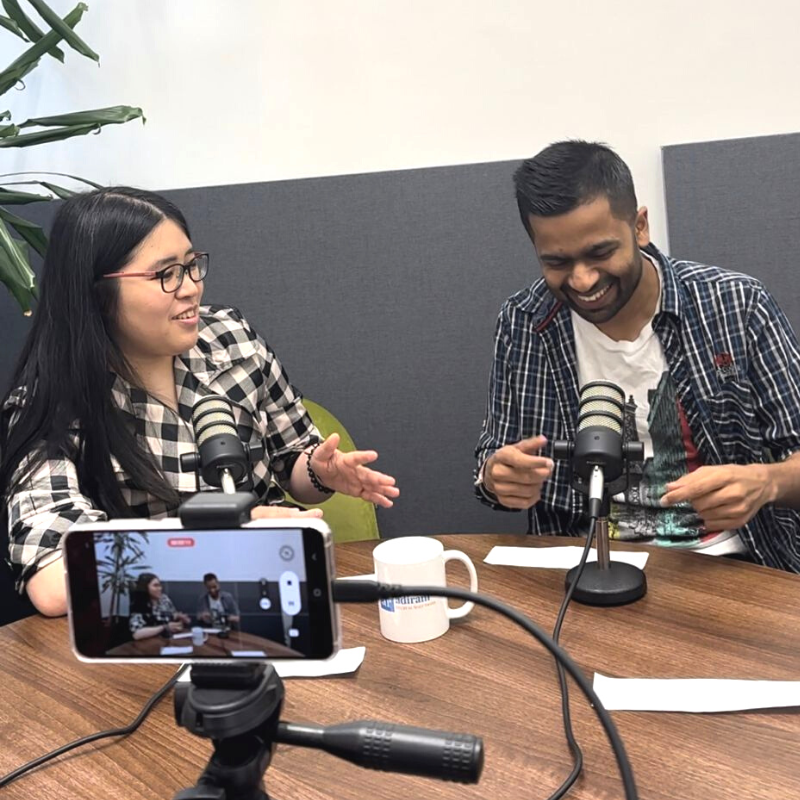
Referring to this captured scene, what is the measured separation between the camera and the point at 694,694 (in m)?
0.79

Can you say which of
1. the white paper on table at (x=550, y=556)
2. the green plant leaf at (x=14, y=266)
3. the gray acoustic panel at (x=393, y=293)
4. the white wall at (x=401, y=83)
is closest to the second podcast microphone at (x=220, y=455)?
the white paper on table at (x=550, y=556)

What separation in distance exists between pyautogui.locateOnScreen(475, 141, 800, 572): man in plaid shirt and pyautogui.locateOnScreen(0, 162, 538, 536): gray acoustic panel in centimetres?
63

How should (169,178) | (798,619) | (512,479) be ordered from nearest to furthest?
1. (798,619)
2. (512,479)
3. (169,178)

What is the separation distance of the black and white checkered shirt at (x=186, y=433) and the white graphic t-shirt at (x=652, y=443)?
607 mm

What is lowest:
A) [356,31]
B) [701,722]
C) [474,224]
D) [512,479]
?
[701,722]

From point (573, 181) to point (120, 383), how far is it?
2.70 ft

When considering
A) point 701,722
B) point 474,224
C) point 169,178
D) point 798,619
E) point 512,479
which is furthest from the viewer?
point 169,178

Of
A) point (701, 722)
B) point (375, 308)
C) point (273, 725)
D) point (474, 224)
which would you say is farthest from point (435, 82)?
point (273, 725)

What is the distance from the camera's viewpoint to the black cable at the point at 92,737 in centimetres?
74

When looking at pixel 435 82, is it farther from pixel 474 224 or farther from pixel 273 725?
pixel 273 725

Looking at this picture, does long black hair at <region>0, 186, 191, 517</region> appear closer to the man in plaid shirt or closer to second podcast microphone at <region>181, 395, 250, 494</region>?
second podcast microphone at <region>181, 395, 250, 494</region>

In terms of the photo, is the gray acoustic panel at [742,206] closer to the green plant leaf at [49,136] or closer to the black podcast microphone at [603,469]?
the black podcast microphone at [603,469]

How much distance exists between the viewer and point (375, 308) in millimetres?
2211

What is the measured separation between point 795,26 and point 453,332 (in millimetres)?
1056
